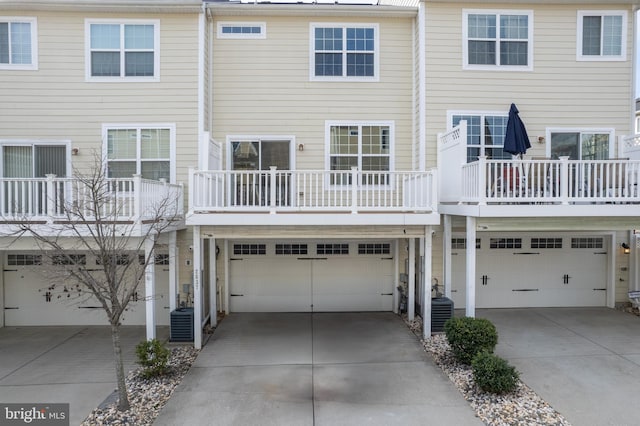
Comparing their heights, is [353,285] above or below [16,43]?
below

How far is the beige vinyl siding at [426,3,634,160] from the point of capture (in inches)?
386

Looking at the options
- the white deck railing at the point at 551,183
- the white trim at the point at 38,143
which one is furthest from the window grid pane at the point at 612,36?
the white trim at the point at 38,143

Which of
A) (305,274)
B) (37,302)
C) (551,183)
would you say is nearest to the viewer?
(551,183)

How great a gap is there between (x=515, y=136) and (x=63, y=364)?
1033 centimetres

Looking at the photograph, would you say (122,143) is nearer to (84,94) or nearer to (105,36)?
(84,94)

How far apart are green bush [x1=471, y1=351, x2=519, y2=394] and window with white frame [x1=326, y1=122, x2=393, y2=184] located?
5.21 metres

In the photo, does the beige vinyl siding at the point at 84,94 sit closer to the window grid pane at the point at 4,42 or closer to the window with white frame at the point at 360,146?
the window grid pane at the point at 4,42

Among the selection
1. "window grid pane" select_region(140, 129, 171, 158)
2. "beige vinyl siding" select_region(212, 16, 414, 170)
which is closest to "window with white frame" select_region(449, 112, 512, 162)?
"beige vinyl siding" select_region(212, 16, 414, 170)

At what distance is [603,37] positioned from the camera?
10.0 m

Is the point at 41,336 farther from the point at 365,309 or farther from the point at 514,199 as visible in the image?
the point at 514,199

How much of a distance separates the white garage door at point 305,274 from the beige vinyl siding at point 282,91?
2250 mm

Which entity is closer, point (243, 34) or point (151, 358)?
point (151, 358)

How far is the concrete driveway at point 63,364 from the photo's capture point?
6.32m

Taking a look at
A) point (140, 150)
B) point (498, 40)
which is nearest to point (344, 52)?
point (498, 40)
